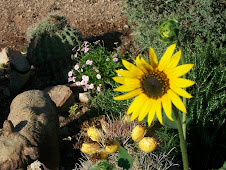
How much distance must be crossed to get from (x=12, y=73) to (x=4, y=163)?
69.0 inches

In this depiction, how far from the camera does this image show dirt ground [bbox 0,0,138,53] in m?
4.71

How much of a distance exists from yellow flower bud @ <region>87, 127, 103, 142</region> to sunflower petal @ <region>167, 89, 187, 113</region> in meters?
0.66

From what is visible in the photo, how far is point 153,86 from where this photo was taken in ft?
4.72

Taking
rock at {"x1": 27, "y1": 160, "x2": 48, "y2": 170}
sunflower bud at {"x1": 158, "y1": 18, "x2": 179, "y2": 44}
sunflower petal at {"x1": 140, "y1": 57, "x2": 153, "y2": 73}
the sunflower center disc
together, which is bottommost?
rock at {"x1": 27, "y1": 160, "x2": 48, "y2": 170}

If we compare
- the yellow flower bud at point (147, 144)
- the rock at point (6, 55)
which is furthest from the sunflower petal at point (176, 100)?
the rock at point (6, 55)

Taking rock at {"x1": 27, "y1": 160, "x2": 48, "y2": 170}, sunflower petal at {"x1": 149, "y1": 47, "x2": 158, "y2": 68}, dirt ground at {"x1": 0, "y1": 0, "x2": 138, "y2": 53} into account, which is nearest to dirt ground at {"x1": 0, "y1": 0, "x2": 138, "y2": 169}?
dirt ground at {"x1": 0, "y1": 0, "x2": 138, "y2": 53}

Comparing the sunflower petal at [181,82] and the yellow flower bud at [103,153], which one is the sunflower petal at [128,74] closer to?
the sunflower petal at [181,82]

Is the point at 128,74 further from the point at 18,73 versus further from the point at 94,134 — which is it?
the point at 18,73

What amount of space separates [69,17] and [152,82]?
388 cm

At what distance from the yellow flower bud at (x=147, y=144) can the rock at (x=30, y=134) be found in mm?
1005

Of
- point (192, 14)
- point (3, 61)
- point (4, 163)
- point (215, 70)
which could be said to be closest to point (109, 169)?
point (4, 163)

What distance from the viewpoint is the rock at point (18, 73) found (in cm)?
381

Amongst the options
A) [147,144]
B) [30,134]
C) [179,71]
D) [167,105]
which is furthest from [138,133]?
[30,134]

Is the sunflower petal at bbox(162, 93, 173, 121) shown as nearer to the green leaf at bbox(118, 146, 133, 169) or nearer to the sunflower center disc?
the sunflower center disc
